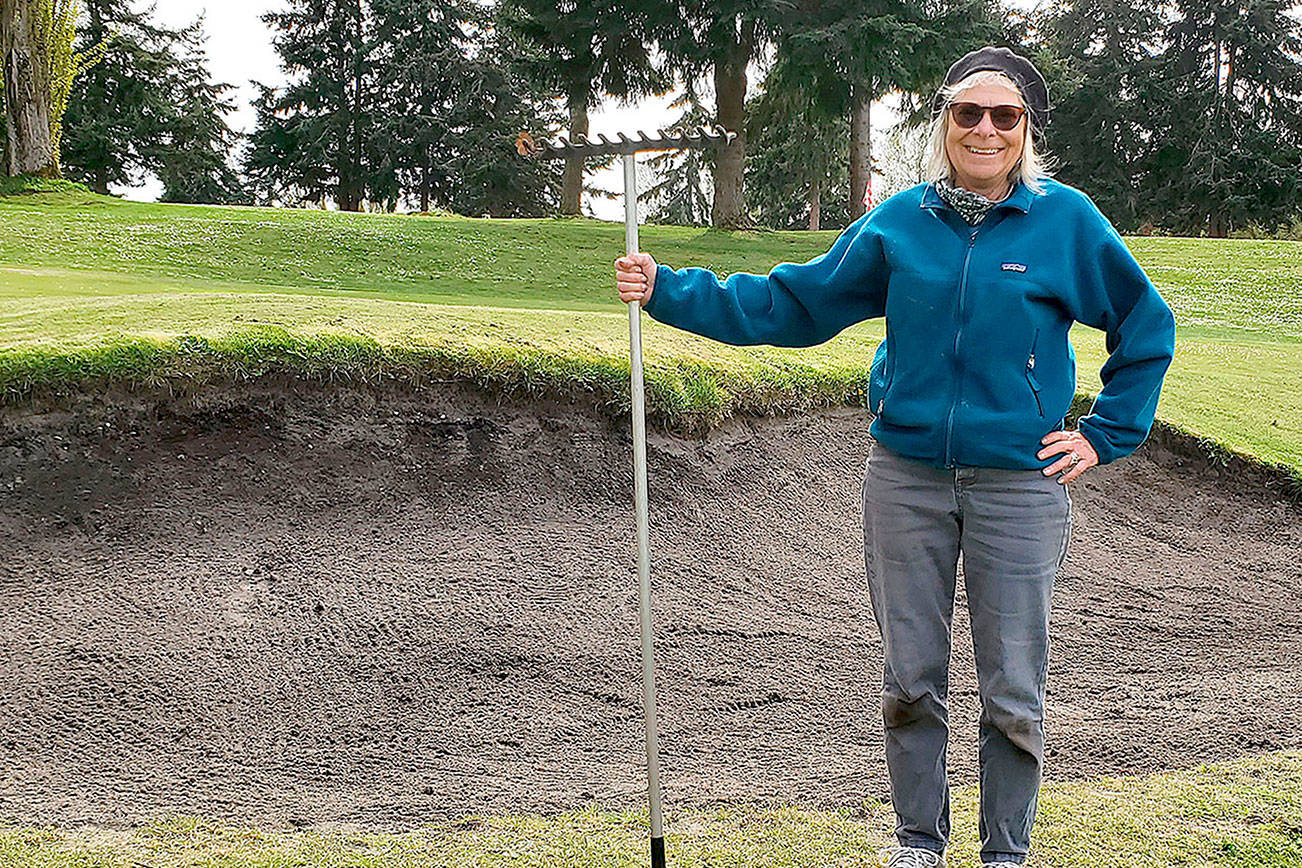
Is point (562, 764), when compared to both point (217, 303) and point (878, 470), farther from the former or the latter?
point (217, 303)

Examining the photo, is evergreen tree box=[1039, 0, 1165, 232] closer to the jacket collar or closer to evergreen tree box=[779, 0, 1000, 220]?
evergreen tree box=[779, 0, 1000, 220]

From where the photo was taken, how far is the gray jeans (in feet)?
10.2

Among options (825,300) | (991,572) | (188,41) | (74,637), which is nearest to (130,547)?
(74,637)

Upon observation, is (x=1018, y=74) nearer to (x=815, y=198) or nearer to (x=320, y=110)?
(x=815, y=198)

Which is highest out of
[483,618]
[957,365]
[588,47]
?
[588,47]

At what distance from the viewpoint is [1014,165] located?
3172 millimetres

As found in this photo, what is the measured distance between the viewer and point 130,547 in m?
5.77

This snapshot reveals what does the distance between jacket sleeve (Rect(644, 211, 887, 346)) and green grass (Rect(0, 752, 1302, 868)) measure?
1594mm

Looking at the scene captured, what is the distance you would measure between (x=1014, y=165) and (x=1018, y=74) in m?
0.26

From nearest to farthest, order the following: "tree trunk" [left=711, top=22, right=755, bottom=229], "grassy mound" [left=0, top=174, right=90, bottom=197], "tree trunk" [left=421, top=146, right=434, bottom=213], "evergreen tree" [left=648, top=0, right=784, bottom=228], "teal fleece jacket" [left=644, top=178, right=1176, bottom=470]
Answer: "teal fleece jacket" [left=644, top=178, right=1176, bottom=470]
"evergreen tree" [left=648, top=0, right=784, bottom=228]
"tree trunk" [left=711, top=22, right=755, bottom=229]
"grassy mound" [left=0, top=174, right=90, bottom=197]
"tree trunk" [left=421, top=146, right=434, bottom=213]

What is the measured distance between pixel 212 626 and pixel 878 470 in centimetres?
343

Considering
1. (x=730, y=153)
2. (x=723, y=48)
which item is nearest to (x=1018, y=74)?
(x=723, y=48)

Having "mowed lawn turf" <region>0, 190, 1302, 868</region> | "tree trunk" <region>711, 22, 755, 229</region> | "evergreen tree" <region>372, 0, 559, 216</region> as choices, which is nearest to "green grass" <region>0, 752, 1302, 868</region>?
"mowed lawn turf" <region>0, 190, 1302, 868</region>

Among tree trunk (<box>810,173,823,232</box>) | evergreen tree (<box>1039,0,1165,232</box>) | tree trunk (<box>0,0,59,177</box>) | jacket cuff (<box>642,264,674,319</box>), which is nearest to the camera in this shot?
jacket cuff (<box>642,264,674,319</box>)
